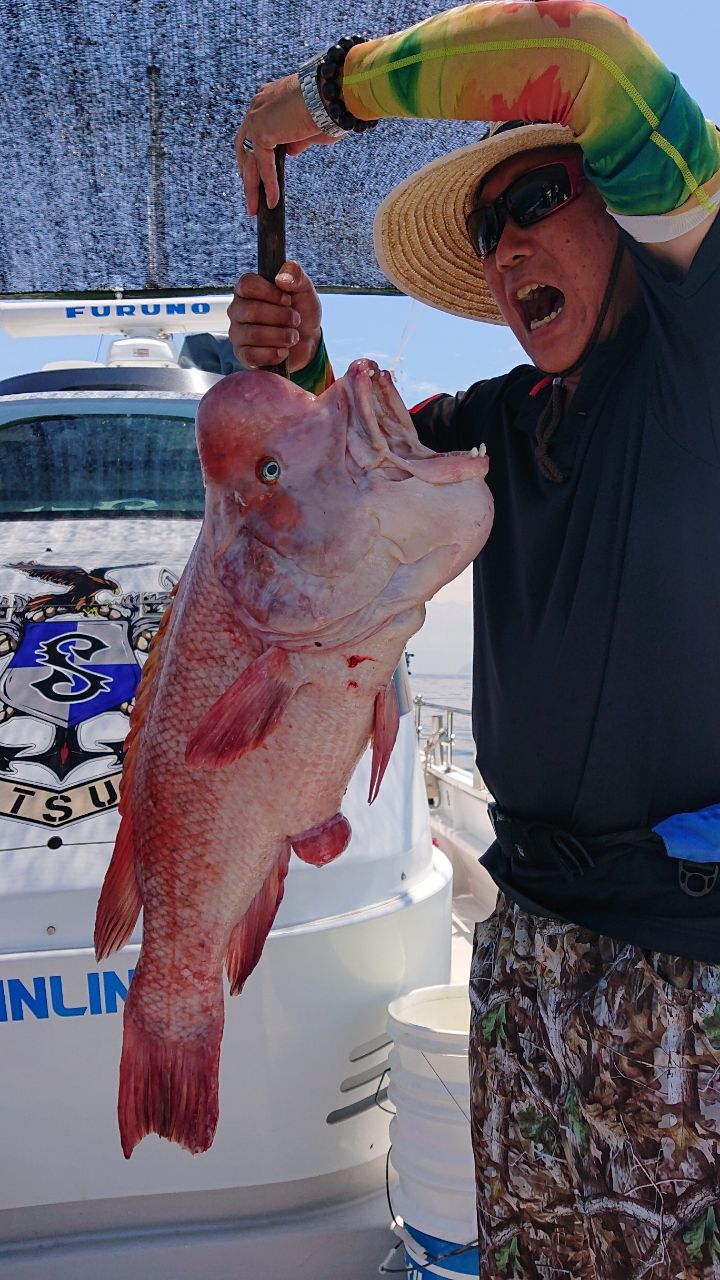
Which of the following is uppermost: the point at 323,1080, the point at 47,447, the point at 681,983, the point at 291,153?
the point at 291,153

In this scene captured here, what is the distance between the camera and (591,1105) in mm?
1832

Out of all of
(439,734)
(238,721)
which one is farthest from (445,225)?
(439,734)

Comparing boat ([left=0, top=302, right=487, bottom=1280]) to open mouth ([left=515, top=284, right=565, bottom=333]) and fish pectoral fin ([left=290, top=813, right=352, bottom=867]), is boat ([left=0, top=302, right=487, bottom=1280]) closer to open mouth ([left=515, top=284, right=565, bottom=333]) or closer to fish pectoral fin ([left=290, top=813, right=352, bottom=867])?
fish pectoral fin ([left=290, top=813, right=352, bottom=867])

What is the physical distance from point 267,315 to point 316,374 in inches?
14.2

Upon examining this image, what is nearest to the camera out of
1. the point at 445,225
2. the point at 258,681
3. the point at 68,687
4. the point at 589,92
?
the point at 589,92

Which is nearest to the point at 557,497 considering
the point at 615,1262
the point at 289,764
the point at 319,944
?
the point at 289,764

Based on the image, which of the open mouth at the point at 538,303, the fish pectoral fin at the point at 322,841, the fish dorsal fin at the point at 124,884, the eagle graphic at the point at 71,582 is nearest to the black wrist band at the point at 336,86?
the open mouth at the point at 538,303

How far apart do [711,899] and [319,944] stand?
1.68 m

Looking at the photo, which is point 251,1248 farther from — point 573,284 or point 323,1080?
point 573,284

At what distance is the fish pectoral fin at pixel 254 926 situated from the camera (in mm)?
1773

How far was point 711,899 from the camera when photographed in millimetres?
1777

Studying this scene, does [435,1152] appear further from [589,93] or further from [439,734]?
[439,734]

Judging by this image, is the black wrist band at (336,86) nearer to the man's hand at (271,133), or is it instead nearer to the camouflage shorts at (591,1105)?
the man's hand at (271,133)

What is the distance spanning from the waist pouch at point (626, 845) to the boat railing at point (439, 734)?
669 centimetres
